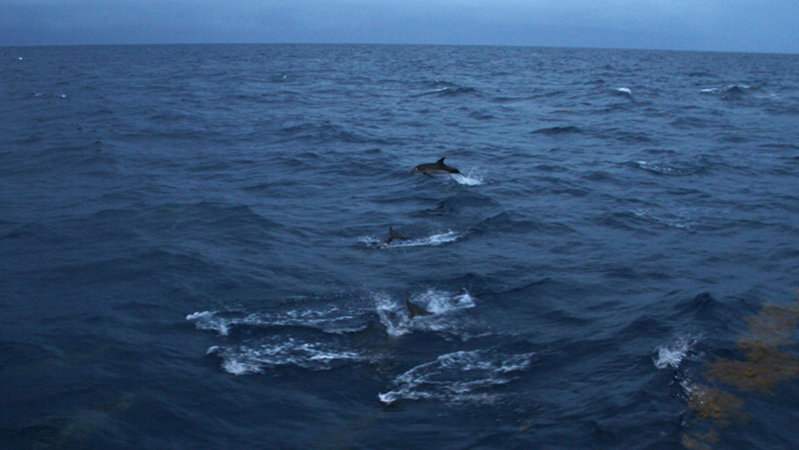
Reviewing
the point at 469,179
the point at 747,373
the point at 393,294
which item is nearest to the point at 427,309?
the point at 393,294

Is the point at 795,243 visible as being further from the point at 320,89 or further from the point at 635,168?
the point at 320,89

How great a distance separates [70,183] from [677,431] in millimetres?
17771

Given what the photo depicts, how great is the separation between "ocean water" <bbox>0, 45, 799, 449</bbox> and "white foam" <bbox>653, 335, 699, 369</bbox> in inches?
1.4

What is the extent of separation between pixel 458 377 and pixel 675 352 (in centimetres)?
331

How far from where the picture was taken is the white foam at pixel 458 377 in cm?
822

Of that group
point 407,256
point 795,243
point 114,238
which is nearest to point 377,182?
point 407,256

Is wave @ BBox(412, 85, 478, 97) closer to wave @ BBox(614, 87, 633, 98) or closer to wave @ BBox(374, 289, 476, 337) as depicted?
wave @ BBox(614, 87, 633, 98)

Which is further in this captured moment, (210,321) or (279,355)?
(210,321)

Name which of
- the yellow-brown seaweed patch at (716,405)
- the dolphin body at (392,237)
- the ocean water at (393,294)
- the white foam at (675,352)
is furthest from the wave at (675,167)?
the yellow-brown seaweed patch at (716,405)

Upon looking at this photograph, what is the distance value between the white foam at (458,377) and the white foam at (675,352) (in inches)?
72.1

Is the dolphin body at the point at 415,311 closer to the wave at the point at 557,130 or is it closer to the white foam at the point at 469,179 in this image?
the white foam at the point at 469,179

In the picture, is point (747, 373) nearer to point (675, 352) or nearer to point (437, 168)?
point (675, 352)

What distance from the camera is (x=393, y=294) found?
36.9 feet

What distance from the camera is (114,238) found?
14.1m
